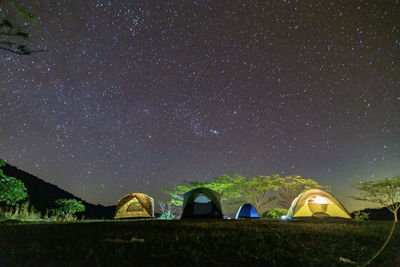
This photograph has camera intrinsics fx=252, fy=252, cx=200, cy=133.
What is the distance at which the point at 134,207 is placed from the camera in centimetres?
2036

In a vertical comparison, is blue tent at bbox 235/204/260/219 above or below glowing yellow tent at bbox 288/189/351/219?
below

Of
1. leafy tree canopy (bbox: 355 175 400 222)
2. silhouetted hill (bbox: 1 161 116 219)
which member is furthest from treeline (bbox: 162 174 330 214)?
silhouetted hill (bbox: 1 161 116 219)

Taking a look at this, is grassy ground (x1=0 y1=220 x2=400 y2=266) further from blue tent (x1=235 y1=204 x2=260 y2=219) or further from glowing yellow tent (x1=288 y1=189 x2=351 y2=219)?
blue tent (x1=235 y1=204 x2=260 y2=219)

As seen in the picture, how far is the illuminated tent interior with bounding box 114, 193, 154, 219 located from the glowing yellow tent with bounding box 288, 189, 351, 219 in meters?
11.2

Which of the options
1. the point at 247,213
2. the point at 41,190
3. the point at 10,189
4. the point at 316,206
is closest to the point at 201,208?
the point at 247,213

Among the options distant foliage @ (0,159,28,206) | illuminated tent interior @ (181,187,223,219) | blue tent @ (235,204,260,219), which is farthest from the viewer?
blue tent @ (235,204,260,219)

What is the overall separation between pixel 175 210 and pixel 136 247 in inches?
876

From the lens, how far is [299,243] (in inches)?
199

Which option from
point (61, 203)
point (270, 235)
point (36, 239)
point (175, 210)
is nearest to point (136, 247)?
point (36, 239)

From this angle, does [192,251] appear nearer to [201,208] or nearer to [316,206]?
[201,208]

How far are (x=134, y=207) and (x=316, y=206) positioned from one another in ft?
44.1

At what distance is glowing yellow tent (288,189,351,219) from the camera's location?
43.3 ft

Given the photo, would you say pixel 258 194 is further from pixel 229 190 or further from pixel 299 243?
pixel 299 243

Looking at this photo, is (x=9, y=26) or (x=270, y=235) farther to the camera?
(x=270, y=235)
